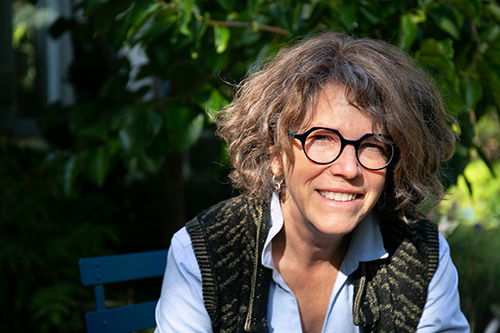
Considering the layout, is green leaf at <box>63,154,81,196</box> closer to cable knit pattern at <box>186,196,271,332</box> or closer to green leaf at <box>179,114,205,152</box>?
green leaf at <box>179,114,205,152</box>

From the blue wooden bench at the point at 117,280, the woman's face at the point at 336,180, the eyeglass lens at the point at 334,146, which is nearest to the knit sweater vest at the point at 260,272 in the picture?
the woman's face at the point at 336,180

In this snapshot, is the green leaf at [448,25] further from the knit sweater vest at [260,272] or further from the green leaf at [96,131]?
the green leaf at [96,131]

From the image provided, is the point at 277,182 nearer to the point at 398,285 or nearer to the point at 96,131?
the point at 398,285

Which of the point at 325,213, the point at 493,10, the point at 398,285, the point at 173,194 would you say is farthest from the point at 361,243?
the point at 173,194

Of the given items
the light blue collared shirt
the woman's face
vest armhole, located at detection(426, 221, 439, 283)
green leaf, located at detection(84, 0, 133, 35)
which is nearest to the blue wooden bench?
the light blue collared shirt

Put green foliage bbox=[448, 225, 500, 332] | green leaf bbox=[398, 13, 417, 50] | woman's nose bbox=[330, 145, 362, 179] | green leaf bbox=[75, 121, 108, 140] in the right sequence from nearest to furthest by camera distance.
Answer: woman's nose bbox=[330, 145, 362, 179] → green leaf bbox=[398, 13, 417, 50] → green leaf bbox=[75, 121, 108, 140] → green foliage bbox=[448, 225, 500, 332]

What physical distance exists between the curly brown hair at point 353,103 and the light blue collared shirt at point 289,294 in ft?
0.42

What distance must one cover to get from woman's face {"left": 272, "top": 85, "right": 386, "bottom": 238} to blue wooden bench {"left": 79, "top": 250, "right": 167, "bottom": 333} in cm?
67

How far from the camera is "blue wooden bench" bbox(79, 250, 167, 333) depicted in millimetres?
1767

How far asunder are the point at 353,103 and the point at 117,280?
971mm

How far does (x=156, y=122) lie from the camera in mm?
2100

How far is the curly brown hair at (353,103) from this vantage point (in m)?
1.42

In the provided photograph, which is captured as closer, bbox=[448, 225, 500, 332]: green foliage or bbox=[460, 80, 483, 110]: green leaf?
bbox=[460, 80, 483, 110]: green leaf

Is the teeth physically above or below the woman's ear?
below
